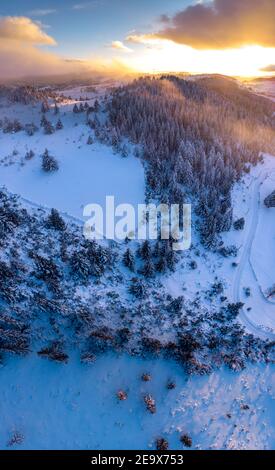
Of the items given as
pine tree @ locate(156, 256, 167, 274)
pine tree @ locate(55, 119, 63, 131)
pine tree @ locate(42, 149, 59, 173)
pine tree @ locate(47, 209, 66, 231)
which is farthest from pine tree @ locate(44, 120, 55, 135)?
pine tree @ locate(156, 256, 167, 274)

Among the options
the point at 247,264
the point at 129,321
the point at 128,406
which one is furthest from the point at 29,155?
the point at 128,406

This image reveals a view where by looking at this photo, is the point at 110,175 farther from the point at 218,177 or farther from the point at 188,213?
the point at 218,177

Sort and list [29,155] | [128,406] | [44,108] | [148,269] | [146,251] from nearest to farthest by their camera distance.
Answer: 1. [128,406]
2. [148,269]
3. [146,251]
4. [29,155]
5. [44,108]

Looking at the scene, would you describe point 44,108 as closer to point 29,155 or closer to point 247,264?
point 29,155

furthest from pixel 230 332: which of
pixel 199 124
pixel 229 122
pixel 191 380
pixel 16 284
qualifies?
pixel 229 122

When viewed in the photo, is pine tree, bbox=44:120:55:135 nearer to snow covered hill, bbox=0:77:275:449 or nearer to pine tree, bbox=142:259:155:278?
snow covered hill, bbox=0:77:275:449

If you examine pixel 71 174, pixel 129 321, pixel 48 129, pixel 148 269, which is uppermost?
pixel 48 129

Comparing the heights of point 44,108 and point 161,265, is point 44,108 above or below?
above
